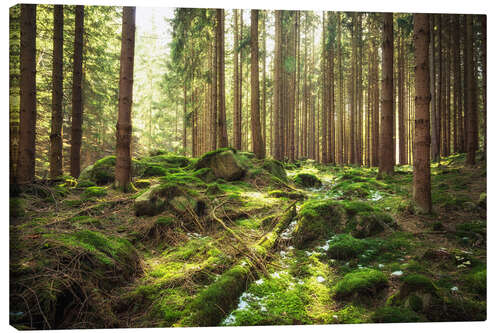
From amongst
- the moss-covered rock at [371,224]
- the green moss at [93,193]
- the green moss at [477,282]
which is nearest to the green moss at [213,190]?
the green moss at [93,193]

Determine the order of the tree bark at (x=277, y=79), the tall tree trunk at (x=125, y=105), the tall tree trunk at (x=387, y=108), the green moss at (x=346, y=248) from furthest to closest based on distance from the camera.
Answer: the tree bark at (x=277, y=79)
the tall tree trunk at (x=387, y=108)
the tall tree trunk at (x=125, y=105)
the green moss at (x=346, y=248)

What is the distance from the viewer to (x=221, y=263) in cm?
304

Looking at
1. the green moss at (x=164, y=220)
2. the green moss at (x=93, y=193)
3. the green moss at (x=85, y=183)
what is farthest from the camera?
the green moss at (x=85, y=183)

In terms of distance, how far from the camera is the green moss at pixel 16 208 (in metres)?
3.11

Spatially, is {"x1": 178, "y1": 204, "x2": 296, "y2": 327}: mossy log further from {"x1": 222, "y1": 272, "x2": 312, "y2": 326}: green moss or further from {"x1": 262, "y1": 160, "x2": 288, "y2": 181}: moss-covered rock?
{"x1": 262, "y1": 160, "x2": 288, "y2": 181}: moss-covered rock

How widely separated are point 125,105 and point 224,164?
2.69 metres

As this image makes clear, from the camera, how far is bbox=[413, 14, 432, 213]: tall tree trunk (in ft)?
13.4

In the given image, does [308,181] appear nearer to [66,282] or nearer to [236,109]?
[66,282]

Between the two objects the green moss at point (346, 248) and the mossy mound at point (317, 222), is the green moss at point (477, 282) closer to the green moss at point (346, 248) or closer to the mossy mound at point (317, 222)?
the green moss at point (346, 248)

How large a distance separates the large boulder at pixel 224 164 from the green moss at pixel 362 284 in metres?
4.06

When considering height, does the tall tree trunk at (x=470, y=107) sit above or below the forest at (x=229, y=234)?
above

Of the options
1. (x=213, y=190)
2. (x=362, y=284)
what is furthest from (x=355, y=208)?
(x=213, y=190)
